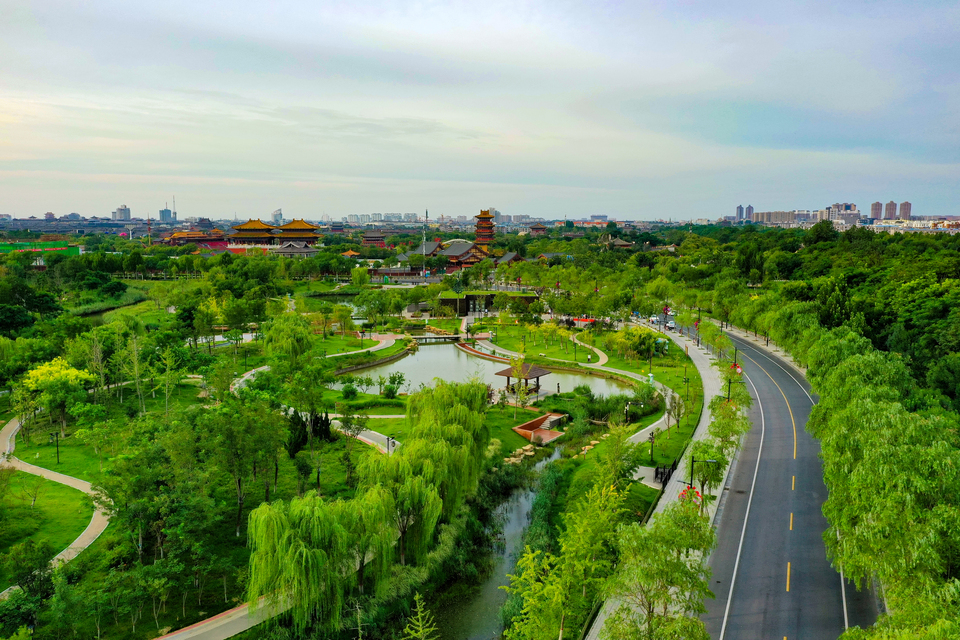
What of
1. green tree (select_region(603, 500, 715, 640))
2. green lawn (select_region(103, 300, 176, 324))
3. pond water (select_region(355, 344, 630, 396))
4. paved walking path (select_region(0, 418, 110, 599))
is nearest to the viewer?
green tree (select_region(603, 500, 715, 640))

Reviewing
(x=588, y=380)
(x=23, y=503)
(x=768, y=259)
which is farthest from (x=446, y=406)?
(x=768, y=259)

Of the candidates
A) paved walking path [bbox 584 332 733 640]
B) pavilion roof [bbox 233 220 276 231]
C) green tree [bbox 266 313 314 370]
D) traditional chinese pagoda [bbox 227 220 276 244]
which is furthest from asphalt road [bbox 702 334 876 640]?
pavilion roof [bbox 233 220 276 231]

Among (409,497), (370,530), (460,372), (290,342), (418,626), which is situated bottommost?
(460,372)

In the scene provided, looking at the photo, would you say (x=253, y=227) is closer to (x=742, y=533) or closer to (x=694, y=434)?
(x=694, y=434)

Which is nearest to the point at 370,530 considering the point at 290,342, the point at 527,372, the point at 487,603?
the point at 487,603

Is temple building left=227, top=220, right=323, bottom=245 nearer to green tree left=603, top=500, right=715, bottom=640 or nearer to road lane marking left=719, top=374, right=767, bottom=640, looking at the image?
road lane marking left=719, top=374, right=767, bottom=640

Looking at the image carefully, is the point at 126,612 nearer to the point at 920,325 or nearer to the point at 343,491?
the point at 343,491

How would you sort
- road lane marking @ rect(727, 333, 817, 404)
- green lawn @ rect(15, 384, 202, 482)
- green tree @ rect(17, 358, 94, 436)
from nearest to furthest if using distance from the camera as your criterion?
green lawn @ rect(15, 384, 202, 482) → green tree @ rect(17, 358, 94, 436) → road lane marking @ rect(727, 333, 817, 404)
